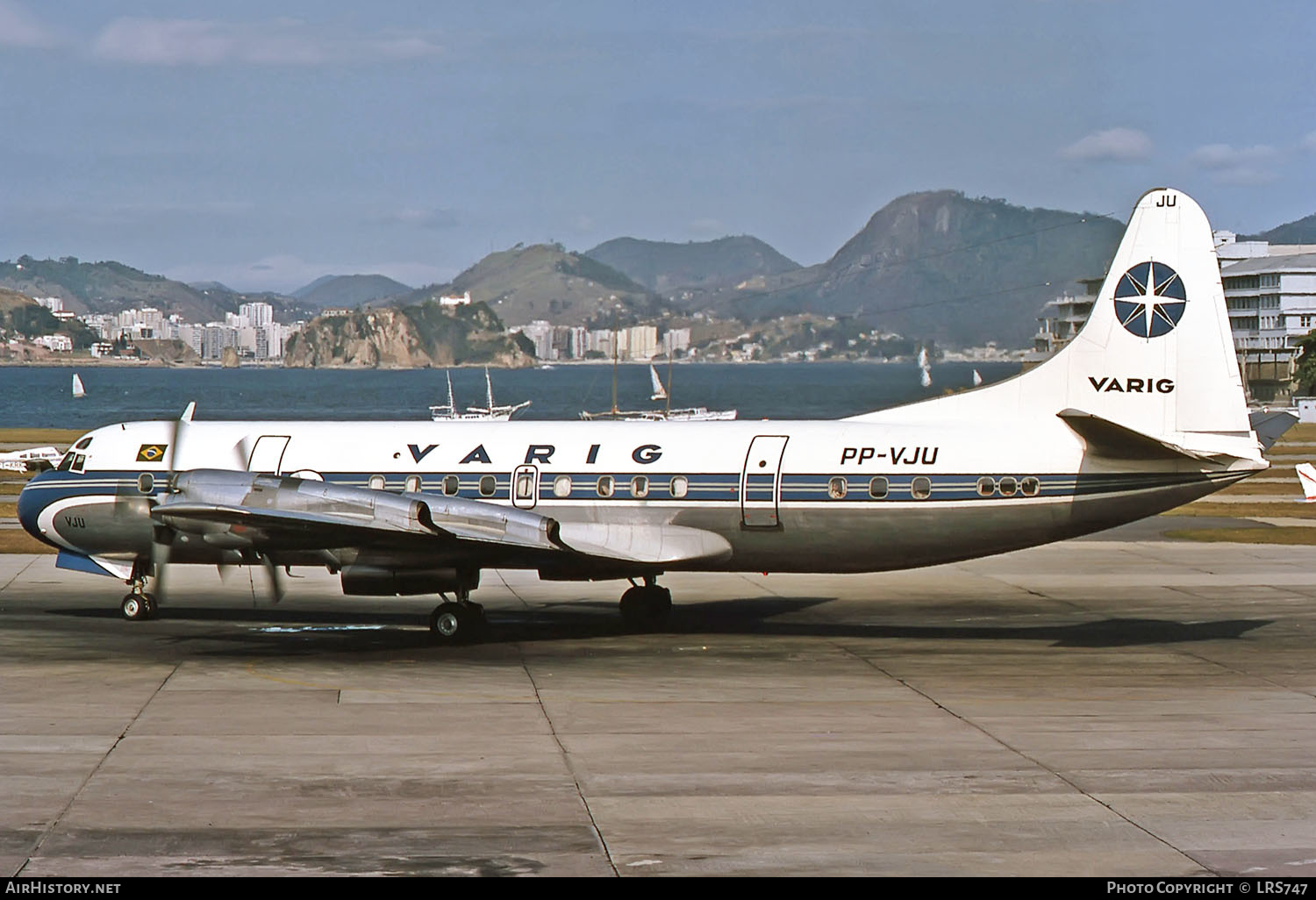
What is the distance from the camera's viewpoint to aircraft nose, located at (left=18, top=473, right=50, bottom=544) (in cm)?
2759

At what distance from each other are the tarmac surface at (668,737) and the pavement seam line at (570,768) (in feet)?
0.17

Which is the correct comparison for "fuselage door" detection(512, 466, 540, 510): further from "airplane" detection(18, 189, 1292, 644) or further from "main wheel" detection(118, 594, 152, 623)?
"main wheel" detection(118, 594, 152, 623)

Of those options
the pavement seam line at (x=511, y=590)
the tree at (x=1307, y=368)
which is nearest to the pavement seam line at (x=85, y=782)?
the pavement seam line at (x=511, y=590)

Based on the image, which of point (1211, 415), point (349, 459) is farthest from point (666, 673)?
point (1211, 415)

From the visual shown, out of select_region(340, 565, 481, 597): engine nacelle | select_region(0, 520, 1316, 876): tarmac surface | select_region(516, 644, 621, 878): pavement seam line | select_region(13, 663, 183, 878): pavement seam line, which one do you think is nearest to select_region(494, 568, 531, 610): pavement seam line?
select_region(0, 520, 1316, 876): tarmac surface

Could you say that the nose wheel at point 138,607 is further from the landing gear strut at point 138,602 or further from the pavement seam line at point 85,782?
the pavement seam line at point 85,782

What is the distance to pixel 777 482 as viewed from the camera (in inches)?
987

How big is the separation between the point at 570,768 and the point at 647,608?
10628 millimetres

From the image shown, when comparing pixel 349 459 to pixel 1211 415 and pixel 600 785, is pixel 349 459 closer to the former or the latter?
pixel 600 785

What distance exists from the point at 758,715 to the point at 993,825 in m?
5.49

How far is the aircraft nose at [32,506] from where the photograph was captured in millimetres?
27594

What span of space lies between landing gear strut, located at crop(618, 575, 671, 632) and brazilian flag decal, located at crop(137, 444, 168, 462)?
30.3ft
